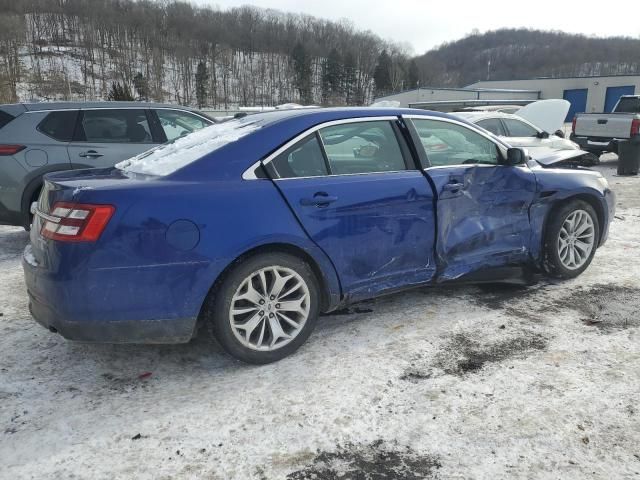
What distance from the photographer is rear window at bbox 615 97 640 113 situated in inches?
585

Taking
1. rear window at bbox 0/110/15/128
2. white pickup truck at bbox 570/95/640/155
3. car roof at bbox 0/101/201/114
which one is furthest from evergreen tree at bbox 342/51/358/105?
rear window at bbox 0/110/15/128

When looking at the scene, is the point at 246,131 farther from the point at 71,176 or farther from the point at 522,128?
the point at 522,128

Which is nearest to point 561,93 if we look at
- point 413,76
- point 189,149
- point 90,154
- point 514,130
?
point 413,76

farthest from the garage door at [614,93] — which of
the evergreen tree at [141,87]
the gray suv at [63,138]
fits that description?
the evergreen tree at [141,87]

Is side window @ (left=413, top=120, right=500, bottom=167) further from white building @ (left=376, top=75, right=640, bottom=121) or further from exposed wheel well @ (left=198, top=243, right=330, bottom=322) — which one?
white building @ (left=376, top=75, right=640, bottom=121)

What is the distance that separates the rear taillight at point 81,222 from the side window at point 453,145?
226 cm

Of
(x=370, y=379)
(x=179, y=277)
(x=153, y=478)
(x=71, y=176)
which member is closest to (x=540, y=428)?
(x=370, y=379)

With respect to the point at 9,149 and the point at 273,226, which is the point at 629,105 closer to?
the point at 273,226

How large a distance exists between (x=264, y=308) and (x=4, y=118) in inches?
167

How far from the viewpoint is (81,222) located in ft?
8.77

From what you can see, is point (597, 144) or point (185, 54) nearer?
point (597, 144)

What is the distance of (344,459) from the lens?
2.30 m

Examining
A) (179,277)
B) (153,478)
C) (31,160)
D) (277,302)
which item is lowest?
(153,478)

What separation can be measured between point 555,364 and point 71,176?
317 centimetres
